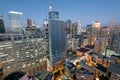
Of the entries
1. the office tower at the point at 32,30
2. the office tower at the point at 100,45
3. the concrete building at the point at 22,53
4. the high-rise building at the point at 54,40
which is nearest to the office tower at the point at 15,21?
the office tower at the point at 32,30

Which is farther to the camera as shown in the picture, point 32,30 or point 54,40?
point 32,30

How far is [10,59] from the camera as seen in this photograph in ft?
88.5

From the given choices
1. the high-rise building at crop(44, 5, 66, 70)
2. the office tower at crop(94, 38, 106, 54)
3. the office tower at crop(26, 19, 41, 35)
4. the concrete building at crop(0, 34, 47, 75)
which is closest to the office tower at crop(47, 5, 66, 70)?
the high-rise building at crop(44, 5, 66, 70)

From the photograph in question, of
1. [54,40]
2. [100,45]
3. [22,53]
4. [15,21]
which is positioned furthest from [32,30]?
[100,45]

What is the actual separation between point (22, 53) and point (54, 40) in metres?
15.0

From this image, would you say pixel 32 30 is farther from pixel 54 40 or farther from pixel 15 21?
pixel 15 21

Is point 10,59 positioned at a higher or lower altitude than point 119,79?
higher

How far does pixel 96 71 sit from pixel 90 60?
11943 millimetres

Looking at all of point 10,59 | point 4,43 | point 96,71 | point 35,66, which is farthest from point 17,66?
point 96,71

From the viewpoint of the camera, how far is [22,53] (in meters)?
30.1

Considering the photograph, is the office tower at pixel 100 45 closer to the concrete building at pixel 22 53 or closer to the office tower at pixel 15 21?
the concrete building at pixel 22 53

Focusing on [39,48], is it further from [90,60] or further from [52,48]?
[90,60]

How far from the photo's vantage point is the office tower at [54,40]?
3806 centimetres

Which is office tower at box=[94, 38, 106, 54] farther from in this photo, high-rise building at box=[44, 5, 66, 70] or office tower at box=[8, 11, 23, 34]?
office tower at box=[8, 11, 23, 34]
